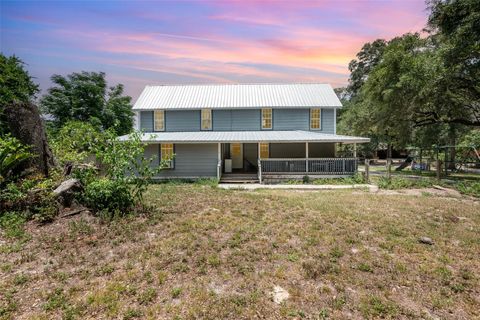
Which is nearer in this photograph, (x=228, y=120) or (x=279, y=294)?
(x=279, y=294)

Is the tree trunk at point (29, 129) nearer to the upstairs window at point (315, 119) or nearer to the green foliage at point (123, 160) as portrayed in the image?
the green foliage at point (123, 160)

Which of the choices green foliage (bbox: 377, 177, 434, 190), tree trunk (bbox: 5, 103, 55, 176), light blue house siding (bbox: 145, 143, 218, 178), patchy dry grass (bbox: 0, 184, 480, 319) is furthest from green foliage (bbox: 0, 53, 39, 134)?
green foliage (bbox: 377, 177, 434, 190)

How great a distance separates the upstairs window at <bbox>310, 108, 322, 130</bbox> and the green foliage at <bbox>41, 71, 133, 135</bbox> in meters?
18.8

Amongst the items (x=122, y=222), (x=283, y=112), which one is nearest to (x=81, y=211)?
(x=122, y=222)

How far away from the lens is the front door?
59.6ft

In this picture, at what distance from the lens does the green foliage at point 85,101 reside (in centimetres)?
2588

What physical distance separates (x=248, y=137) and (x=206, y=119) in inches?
150

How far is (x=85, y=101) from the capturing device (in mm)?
27359

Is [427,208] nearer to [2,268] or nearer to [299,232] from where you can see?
[299,232]

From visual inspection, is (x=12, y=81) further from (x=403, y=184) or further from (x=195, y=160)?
(x=403, y=184)

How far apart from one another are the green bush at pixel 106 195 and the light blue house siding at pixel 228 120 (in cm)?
1141

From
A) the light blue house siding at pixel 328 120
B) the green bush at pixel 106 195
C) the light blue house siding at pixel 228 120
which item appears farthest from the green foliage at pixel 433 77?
the green bush at pixel 106 195

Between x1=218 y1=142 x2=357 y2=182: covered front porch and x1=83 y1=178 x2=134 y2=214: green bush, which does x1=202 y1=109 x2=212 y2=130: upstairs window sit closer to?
x1=218 y1=142 x2=357 y2=182: covered front porch

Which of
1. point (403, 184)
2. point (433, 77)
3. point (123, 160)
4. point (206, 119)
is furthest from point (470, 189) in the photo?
point (206, 119)
